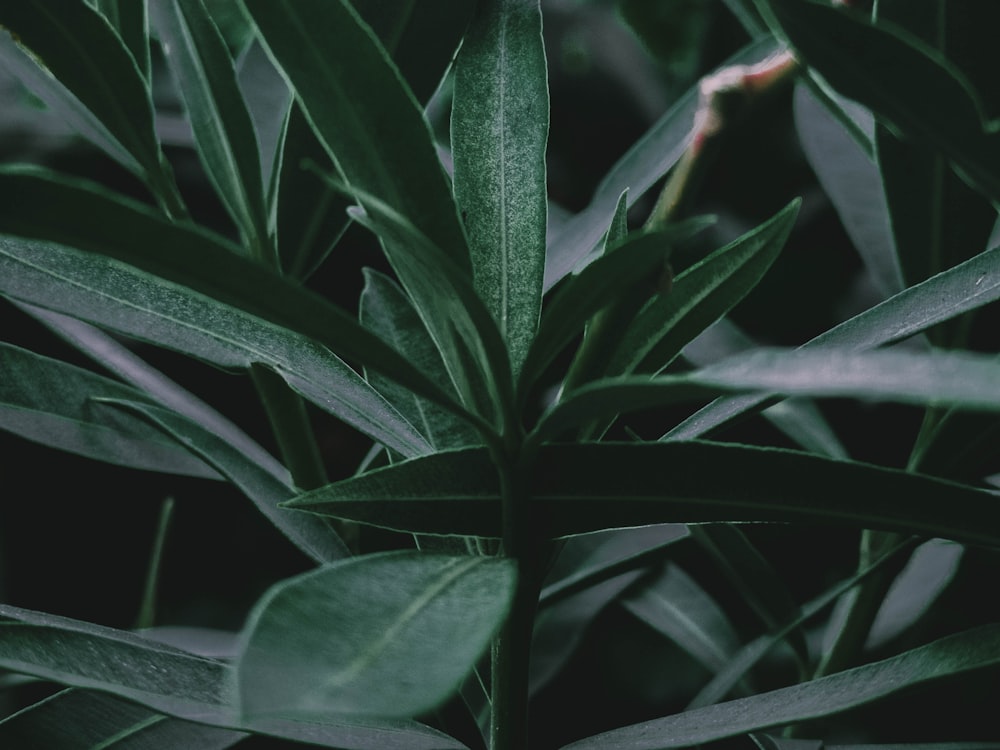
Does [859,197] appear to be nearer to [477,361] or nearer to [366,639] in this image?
[477,361]

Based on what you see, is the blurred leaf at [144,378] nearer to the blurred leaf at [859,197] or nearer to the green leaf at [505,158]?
the green leaf at [505,158]

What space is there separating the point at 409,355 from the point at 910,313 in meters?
0.26

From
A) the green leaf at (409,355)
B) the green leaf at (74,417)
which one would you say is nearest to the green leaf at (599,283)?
the green leaf at (409,355)

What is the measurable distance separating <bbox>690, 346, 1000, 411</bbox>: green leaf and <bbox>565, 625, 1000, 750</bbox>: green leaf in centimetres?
→ 20

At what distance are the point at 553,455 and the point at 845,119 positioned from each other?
37 cm

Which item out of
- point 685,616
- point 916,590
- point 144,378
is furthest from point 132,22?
point 916,590

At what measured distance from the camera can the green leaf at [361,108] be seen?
37 centimetres

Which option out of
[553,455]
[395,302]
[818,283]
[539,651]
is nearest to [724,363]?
[553,455]

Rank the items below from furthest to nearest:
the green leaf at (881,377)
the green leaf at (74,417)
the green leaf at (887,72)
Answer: the green leaf at (74,417) → the green leaf at (887,72) → the green leaf at (881,377)

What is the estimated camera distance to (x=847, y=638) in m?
0.60

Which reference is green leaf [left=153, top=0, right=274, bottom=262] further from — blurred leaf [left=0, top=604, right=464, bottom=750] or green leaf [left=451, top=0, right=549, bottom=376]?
blurred leaf [left=0, top=604, right=464, bottom=750]

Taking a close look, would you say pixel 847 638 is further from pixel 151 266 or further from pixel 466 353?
pixel 151 266

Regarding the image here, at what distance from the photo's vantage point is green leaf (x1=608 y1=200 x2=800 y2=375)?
0.42 meters

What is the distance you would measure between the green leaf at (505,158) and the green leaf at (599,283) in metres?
0.07
